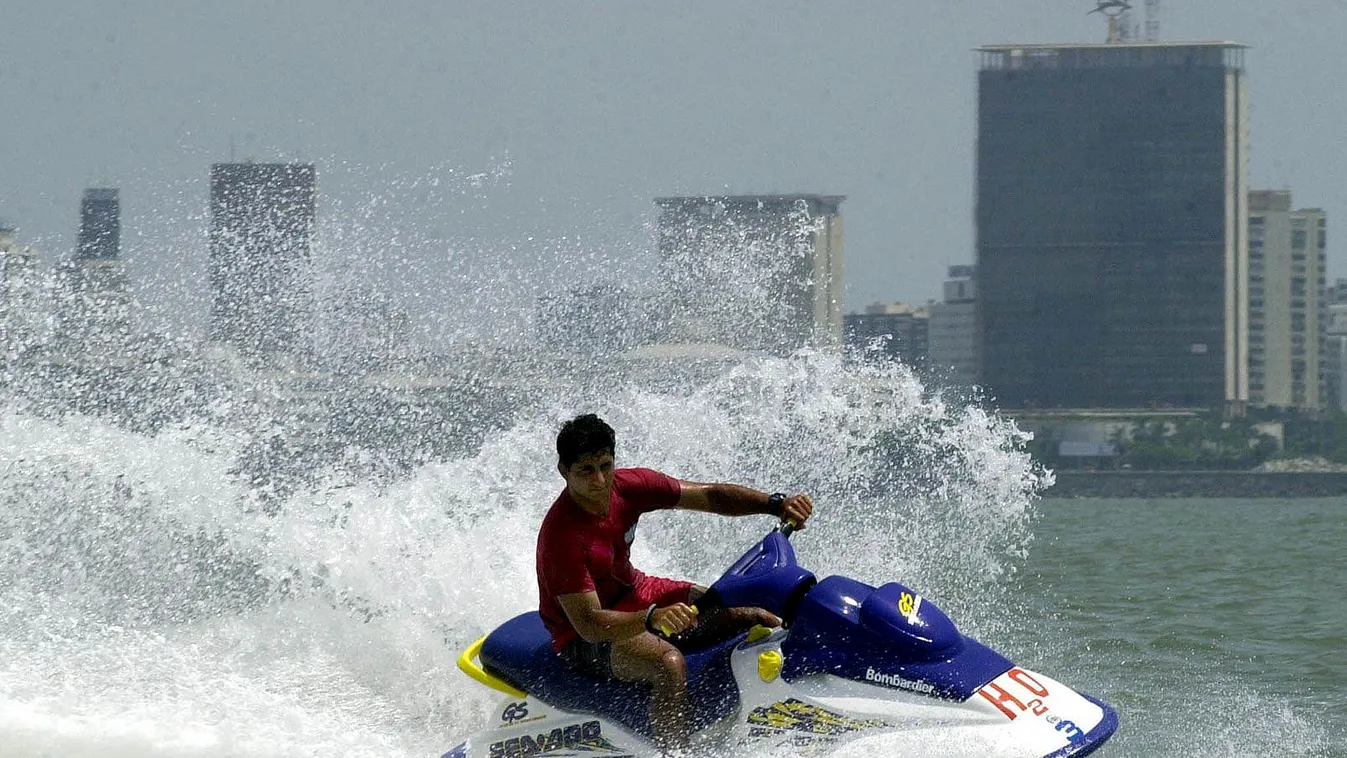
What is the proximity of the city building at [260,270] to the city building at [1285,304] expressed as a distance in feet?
371

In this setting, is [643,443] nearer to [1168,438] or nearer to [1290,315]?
[1168,438]

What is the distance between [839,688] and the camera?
18.0ft

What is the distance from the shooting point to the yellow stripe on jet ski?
19.8 ft

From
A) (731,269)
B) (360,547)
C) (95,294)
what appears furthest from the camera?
(731,269)

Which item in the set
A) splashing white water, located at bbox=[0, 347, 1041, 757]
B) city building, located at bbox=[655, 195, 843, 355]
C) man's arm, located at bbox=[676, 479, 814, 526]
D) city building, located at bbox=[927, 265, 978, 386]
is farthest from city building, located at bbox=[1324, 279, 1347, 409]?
man's arm, located at bbox=[676, 479, 814, 526]

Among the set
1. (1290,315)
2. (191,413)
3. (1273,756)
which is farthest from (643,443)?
(1290,315)

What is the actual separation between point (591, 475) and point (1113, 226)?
124872mm

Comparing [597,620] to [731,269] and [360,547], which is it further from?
[731,269]

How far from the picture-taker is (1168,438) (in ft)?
319

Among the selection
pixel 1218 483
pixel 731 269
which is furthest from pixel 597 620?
pixel 1218 483

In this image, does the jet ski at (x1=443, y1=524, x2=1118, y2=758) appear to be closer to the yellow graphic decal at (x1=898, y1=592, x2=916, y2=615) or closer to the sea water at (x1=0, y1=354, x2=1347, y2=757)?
the yellow graphic decal at (x1=898, y1=592, x2=916, y2=615)

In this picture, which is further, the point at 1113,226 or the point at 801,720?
the point at 1113,226

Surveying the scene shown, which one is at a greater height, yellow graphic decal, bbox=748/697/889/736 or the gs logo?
yellow graphic decal, bbox=748/697/889/736

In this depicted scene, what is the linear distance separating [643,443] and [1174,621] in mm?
4483
